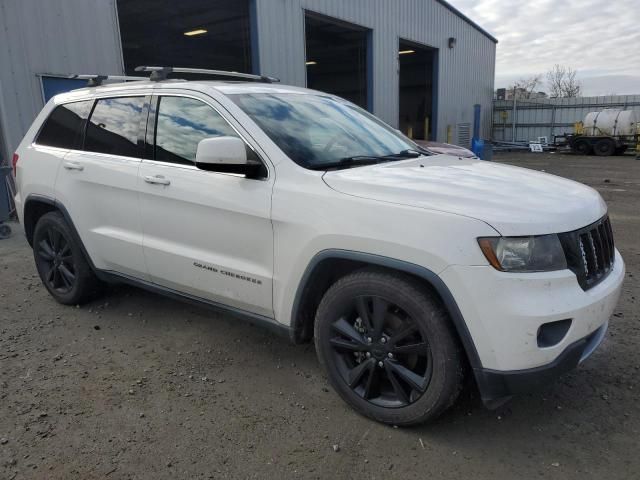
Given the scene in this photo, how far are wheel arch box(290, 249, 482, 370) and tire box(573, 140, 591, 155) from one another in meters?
27.2

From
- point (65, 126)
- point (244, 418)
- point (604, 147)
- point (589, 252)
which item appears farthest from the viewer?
point (604, 147)

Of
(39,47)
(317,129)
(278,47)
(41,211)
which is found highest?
(278,47)

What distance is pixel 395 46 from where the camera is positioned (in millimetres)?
16469

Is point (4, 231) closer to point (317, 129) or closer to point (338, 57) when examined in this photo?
point (317, 129)

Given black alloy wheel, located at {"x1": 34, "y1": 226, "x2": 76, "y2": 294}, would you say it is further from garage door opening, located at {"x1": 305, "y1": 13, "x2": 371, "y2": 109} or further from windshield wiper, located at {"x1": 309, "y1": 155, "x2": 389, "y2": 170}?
garage door opening, located at {"x1": 305, "y1": 13, "x2": 371, "y2": 109}

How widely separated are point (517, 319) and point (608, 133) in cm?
2707

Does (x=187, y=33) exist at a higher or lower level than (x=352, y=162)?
higher

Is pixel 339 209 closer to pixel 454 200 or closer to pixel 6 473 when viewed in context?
pixel 454 200

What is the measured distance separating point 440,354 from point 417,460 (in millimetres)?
557

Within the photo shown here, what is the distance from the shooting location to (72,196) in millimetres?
4023

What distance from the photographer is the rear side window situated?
3.23 metres

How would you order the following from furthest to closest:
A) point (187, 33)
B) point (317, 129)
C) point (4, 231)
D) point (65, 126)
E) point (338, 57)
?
1. point (338, 57)
2. point (187, 33)
3. point (4, 231)
4. point (65, 126)
5. point (317, 129)

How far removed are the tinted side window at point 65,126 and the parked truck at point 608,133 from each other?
85.4ft

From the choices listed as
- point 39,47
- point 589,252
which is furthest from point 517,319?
point 39,47
